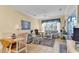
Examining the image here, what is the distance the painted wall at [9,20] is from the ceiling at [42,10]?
3.7 inches

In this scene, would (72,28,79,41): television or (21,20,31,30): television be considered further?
(21,20,31,30): television

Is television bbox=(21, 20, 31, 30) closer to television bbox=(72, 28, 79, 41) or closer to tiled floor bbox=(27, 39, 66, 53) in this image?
tiled floor bbox=(27, 39, 66, 53)

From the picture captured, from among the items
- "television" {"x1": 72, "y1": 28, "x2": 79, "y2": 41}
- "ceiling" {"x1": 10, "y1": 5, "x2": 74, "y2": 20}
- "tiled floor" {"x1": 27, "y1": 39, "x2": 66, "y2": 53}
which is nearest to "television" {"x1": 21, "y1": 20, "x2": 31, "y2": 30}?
"ceiling" {"x1": 10, "y1": 5, "x2": 74, "y2": 20}

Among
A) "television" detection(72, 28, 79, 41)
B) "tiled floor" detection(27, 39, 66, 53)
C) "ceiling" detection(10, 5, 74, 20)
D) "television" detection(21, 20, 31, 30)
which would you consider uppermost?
"ceiling" detection(10, 5, 74, 20)

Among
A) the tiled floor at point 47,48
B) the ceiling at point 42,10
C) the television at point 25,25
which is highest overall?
the ceiling at point 42,10

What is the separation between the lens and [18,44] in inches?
74.4

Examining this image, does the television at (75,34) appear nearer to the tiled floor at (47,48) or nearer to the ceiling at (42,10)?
the tiled floor at (47,48)

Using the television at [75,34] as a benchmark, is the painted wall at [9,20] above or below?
above

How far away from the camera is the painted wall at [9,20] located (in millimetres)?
1818

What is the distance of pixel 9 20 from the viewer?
1.85 m

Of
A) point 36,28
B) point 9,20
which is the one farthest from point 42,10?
point 9,20

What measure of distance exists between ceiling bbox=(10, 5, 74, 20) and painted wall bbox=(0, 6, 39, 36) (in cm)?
9

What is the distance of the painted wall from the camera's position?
5.97 ft

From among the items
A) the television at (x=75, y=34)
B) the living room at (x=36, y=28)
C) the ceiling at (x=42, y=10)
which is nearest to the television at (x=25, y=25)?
the living room at (x=36, y=28)
